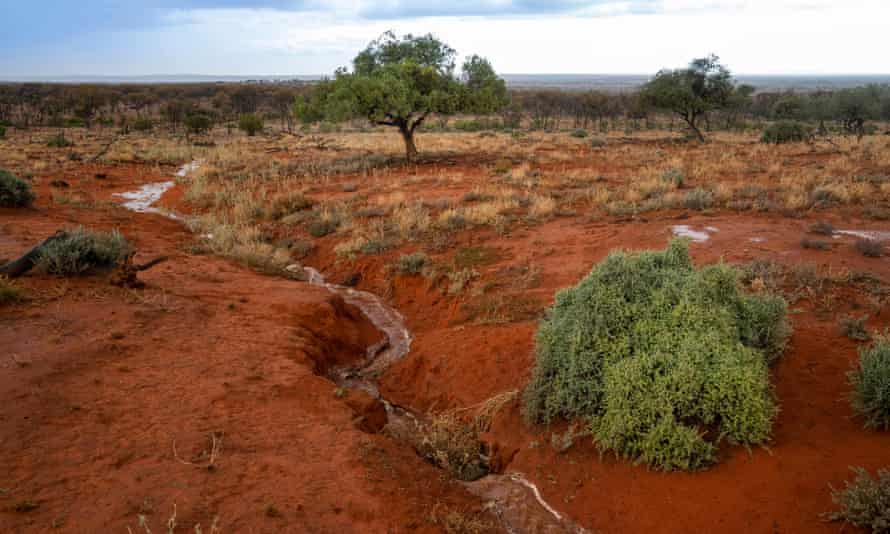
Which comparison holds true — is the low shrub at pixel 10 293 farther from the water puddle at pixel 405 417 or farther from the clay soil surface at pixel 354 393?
the water puddle at pixel 405 417

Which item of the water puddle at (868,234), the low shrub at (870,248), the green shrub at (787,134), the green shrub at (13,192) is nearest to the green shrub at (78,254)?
the green shrub at (13,192)

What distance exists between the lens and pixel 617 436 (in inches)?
188

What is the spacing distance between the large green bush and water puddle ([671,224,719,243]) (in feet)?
15.0

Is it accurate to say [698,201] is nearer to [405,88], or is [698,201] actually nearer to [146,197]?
[405,88]

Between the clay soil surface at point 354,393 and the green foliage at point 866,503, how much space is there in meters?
0.19

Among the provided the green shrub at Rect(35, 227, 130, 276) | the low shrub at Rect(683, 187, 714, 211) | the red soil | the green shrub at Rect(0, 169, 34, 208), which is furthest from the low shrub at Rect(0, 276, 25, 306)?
the low shrub at Rect(683, 187, 714, 211)

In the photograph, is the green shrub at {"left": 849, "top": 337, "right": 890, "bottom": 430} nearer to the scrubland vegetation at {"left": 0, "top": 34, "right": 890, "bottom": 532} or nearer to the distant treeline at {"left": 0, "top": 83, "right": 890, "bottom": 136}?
the scrubland vegetation at {"left": 0, "top": 34, "right": 890, "bottom": 532}

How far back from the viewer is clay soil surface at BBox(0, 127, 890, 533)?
4199mm

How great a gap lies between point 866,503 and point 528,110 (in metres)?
60.7

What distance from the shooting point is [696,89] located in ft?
101

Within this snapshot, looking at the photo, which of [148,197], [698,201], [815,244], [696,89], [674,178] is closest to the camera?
[815,244]

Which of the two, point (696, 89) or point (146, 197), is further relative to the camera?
point (696, 89)

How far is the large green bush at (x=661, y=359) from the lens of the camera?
4555mm

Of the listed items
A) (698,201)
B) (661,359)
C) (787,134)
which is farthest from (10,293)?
(787,134)
